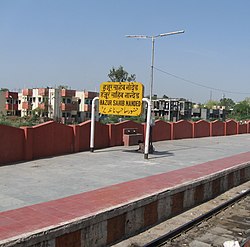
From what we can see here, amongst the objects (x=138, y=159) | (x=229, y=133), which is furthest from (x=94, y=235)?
(x=229, y=133)

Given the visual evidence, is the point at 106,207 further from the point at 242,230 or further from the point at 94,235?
the point at 242,230

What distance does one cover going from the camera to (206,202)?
35.7 ft

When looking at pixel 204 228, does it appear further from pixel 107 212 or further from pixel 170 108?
pixel 170 108

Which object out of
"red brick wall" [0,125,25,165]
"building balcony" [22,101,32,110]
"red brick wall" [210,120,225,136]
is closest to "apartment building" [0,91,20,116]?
"building balcony" [22,101,32,110]

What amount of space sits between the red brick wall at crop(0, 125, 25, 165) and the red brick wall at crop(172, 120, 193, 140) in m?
13.7

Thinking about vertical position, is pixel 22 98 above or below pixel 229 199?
above

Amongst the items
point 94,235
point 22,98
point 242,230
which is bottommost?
point 242,230

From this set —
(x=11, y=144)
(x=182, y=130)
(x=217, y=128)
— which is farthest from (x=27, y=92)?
(x=11, y=144)

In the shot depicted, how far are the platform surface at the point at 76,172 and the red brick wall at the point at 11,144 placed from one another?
0.47 metres

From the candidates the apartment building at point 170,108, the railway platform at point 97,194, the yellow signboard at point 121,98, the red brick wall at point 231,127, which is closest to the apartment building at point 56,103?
the apartment building at point 170,108

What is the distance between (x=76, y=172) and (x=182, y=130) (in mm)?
15740

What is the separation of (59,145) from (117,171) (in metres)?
4.14

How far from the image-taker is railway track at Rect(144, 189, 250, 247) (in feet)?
25.2

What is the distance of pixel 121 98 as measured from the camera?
1504cm
